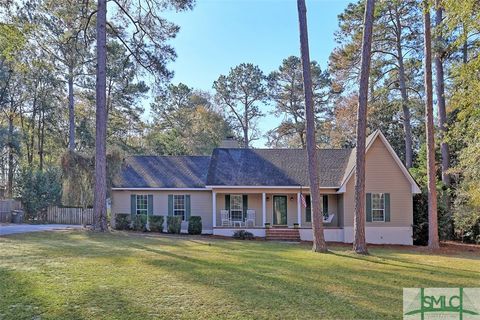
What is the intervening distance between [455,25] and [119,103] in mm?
29586

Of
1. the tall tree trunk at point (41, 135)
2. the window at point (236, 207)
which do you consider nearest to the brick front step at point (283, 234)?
the window at point (236, 207)

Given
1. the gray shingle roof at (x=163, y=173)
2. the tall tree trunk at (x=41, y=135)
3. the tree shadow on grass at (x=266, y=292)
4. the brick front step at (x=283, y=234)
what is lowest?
the brick front step at (x=283, y=234)

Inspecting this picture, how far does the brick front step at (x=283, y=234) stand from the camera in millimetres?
18906

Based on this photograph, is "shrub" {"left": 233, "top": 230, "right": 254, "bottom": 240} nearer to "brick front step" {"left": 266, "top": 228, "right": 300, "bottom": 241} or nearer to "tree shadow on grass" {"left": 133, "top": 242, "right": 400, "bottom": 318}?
"brick front step" {"left": 266, "top": 228, "right": 300, "bottom": 241}

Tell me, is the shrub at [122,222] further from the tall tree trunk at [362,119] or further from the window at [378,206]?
the window at [378,206]

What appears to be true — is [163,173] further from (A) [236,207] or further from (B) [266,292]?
(B) [266,292]

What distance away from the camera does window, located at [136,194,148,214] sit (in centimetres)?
2091

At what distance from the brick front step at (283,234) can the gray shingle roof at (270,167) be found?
2364mm

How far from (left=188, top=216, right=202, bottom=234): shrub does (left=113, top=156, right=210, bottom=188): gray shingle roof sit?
2097 millimetres

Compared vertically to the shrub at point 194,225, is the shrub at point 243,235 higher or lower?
lower

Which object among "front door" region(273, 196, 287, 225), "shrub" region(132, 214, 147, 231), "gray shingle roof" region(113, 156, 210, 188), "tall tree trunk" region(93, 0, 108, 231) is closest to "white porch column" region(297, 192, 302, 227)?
"front door" region(273, 196, 287, 225)

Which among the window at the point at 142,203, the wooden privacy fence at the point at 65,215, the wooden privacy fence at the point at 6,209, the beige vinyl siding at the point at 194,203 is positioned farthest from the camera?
the wooden privacy fence at the point at 65,215

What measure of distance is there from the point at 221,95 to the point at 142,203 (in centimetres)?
2098

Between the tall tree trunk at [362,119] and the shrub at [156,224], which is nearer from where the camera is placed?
the tall tree trunk at [362,119]
